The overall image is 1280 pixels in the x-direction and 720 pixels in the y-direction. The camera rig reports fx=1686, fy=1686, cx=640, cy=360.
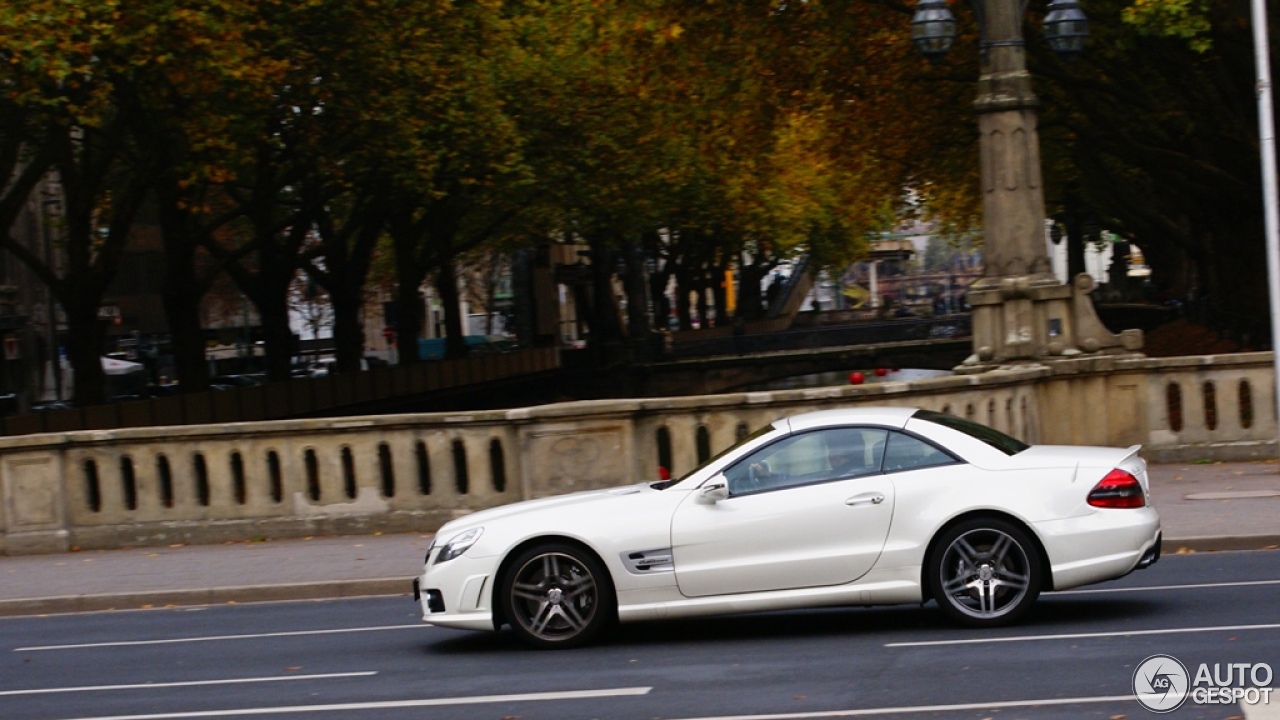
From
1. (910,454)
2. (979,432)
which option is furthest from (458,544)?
(979,432)

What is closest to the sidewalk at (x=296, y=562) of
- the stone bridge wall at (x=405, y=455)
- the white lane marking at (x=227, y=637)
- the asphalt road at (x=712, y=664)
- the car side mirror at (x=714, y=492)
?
the stone bridge wall at (x=405, y=455)

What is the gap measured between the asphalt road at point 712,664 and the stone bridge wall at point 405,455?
183 inches

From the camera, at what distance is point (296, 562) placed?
51.1ft

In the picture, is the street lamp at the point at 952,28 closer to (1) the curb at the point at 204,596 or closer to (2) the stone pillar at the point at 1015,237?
(2) the stone pillar at the point at 1015,237

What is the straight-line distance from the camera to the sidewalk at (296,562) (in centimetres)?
1381

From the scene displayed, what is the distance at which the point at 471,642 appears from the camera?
1081 centimetres

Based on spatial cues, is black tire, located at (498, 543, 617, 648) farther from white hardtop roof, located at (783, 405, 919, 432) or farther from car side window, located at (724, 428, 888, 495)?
white hardtop roof, located at (783, 405, 919, 432)

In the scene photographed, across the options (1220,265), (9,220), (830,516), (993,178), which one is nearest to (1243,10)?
(993,178)

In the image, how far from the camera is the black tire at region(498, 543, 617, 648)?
9914 mm

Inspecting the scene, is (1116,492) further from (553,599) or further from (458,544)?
(458,544)

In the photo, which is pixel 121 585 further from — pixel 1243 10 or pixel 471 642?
pixel 1243 10

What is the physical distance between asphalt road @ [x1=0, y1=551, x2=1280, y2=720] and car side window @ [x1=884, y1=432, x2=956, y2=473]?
0.97 metres

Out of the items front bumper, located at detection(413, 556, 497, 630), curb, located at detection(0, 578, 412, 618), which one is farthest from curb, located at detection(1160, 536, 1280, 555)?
curb, located at detection(0, 578, 412, 618)

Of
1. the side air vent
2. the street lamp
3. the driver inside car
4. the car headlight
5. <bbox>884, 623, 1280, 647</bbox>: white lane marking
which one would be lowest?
<bbox>884, 623, 1280, 647</bbox>: white lane marking
